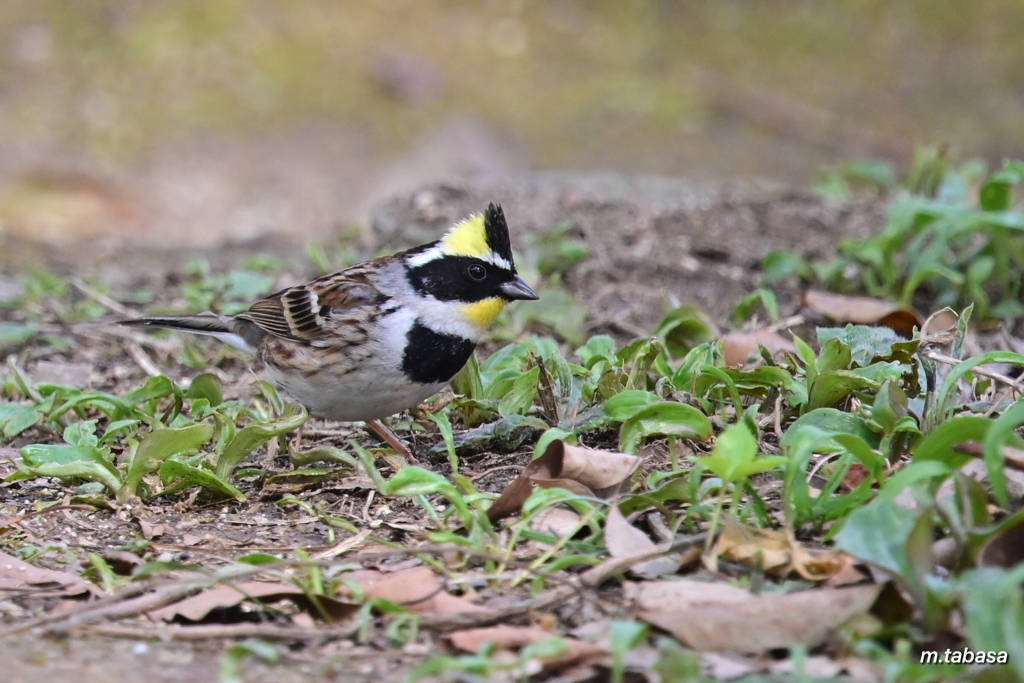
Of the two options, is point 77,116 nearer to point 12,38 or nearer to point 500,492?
point 12,38

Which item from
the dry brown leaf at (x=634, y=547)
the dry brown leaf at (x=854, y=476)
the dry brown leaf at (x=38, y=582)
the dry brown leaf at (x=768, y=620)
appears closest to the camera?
the dry brown leaf at (x=768, y=620)

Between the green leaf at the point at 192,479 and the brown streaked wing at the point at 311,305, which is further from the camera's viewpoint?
the brown streaked wing at the point at 311,305

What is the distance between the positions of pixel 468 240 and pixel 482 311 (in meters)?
0.27

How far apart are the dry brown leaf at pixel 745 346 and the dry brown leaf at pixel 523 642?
2.09 m

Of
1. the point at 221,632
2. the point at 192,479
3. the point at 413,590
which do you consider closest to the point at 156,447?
the point at 192,479

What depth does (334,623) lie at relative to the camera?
302cm

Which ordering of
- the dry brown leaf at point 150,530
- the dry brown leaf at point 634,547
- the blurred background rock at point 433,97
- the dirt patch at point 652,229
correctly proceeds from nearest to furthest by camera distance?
the dry brown leaf at point 634,547
the dry brown leaf at point 150,530
the dirt patch at point 652,229
the blurred background rock at point 433,97

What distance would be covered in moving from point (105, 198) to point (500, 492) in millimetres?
7422

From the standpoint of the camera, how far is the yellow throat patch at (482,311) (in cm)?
447

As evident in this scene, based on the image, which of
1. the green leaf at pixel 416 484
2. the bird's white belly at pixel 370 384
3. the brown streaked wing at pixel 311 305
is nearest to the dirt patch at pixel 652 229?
the brown streaked wing at pixel 311 305

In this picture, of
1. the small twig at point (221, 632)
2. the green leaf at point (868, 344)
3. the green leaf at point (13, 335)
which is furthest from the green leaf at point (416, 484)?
the green leaf at point (13, 335)

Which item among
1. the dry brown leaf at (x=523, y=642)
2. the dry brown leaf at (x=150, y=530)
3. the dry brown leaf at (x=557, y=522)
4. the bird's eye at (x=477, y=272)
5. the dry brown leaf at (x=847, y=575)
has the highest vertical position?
the bird's eye at (x=477, y=272)

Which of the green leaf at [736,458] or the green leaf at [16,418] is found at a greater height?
the green leaf at [736,458]

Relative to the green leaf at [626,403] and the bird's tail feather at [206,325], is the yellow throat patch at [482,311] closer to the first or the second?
the green leaf at [626,403]
